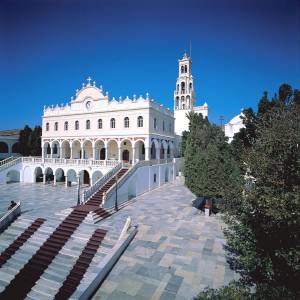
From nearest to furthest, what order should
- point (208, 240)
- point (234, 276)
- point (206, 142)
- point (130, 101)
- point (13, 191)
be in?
1. point (234, 276)
2. point (208, 240)
3. point (206, 142)
4. point (13, 191)
5. point (130, 101)

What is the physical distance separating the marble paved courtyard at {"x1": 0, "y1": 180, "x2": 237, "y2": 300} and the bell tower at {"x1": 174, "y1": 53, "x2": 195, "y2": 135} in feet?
104

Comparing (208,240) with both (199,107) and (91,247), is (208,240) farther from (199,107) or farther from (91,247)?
(199,107)

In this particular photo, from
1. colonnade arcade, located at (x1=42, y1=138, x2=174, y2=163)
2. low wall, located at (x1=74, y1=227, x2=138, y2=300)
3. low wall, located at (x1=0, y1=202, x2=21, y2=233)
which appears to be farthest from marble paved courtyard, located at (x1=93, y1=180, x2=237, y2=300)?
colonnade arcade, located at (x1=42, y1=138, x2=174, y2=163)

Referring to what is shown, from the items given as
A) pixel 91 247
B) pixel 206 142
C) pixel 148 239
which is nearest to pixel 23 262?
pixel 91 247

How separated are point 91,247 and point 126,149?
2189 centimetres

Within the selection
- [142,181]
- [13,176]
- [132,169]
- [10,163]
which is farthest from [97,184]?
[13,176]

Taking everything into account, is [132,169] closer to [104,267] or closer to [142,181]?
[142,181]

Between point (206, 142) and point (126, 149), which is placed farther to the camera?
point (126, 149)

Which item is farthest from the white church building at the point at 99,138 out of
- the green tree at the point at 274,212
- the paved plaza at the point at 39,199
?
the green tree at the point at 274,212

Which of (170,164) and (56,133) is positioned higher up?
(56,133)

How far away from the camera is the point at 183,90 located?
51875 mm

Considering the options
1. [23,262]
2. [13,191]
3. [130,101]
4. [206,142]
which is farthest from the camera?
[130,101]

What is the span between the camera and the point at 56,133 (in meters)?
35.7

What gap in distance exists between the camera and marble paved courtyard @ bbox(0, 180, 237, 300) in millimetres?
9734
